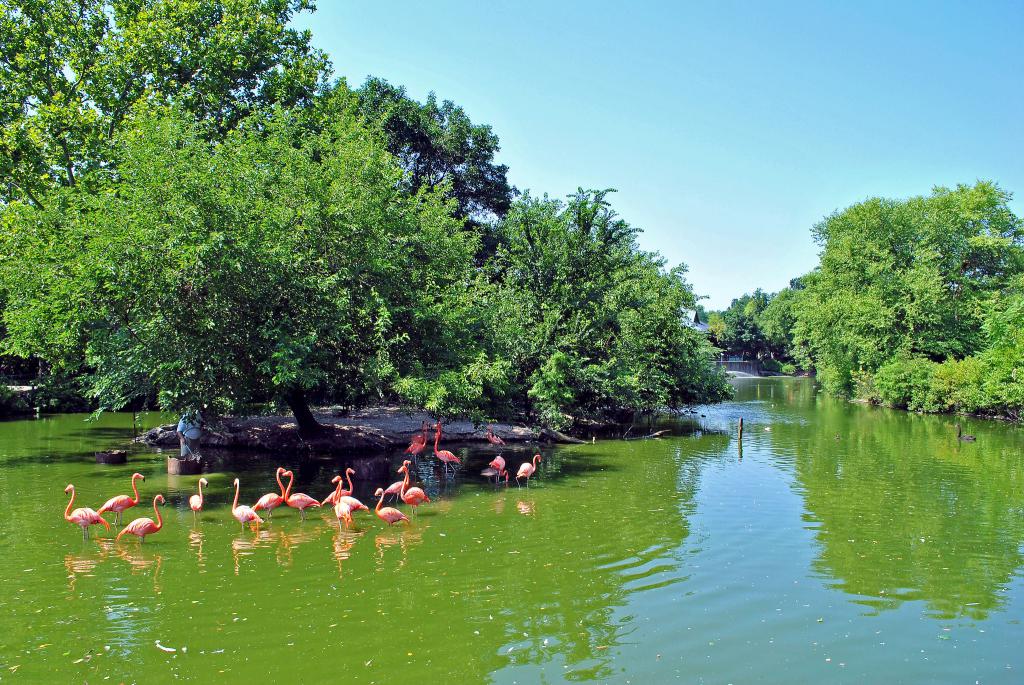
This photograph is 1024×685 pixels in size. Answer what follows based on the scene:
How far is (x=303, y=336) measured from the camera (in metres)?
17.9

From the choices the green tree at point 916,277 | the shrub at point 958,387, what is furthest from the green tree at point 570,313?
the green tree at point 916,277

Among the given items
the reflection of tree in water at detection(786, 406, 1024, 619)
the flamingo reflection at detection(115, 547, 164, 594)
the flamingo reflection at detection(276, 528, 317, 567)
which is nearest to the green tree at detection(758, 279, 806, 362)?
the reflection of tree in water at detection(786, 406, 1024, 619)

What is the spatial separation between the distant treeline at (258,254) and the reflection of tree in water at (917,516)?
844cm

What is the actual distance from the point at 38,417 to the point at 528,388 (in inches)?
862

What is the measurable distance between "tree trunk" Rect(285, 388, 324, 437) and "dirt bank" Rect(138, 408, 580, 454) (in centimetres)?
24

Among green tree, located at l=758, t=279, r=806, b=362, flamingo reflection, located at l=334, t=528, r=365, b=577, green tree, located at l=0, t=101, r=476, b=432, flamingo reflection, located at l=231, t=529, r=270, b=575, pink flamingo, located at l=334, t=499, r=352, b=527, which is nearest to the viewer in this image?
flamingo reflection, located at l=231, t=529, r=270, b=575

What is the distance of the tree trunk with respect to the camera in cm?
2120

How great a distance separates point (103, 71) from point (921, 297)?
1698 inches

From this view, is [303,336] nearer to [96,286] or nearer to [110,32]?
[96,286]

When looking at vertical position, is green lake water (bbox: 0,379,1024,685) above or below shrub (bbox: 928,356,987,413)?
below

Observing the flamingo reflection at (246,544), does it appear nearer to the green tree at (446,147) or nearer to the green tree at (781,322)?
the green tree at (446,147)

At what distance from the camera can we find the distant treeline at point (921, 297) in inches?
1661

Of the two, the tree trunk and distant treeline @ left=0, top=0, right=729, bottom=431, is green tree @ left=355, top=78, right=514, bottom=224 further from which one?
the tree trunk

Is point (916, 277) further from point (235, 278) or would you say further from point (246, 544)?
point (246, 544)
